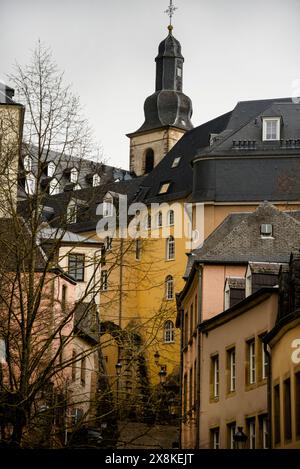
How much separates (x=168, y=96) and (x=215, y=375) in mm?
70851

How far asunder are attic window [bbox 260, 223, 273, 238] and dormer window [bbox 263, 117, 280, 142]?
27.1 metres

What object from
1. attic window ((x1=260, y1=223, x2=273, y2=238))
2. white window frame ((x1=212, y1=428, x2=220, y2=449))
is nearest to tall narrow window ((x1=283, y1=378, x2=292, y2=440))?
white window frame ((x1=212, y1=428, x2=220, y2=449))

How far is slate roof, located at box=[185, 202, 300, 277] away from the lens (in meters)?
39.8

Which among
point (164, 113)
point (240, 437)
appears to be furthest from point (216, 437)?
point (164, 113)

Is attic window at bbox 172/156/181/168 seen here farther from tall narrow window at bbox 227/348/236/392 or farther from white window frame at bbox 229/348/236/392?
white window frame at bbox 229/348/236/392

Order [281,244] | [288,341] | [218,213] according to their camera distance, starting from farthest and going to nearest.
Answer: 1. [218,213]
2. [281,244]
3. [288,341]

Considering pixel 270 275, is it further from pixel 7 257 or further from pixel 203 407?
pixel 7 257

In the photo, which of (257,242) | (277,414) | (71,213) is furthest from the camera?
(257,242)

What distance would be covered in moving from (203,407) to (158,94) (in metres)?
71.4

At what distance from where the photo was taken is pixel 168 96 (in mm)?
105312

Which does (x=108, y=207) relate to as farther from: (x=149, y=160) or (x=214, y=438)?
(x=214, y=438)

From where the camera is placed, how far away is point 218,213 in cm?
6656

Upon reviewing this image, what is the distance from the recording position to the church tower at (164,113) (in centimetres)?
10506

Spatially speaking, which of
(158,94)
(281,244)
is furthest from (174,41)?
(281,244)
